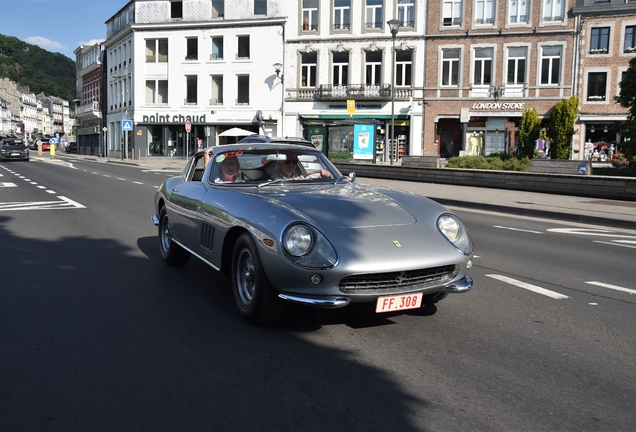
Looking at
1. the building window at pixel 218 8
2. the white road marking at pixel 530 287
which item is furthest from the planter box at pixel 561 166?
the building window at pixel 218 8

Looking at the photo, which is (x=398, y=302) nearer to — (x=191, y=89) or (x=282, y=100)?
(x=282, y=100)

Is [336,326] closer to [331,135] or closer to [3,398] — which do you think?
[3,398]

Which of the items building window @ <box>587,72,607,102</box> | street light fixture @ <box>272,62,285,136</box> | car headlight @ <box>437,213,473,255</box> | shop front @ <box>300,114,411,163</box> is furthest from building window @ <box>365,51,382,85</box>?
car headlight @ <box>437,213,473,255</box>

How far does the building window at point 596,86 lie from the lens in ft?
127

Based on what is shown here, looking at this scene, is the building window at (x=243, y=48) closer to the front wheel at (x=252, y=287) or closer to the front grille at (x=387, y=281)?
the front wheel at (x=252, y=287)

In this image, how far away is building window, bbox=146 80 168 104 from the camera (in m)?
51.4

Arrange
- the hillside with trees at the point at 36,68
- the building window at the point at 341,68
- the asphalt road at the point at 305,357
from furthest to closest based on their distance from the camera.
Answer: the hillside with trees at the point at 36,68 → the building window at the point at 341,68 → the asphalt road at the point at 305,357

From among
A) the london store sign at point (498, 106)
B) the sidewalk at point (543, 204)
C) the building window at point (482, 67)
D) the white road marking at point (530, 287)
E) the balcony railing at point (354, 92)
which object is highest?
the building window at point (482, 67)

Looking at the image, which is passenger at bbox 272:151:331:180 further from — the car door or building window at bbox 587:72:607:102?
building window at bbox 587:72:607:102

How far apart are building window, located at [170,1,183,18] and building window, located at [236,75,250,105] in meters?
7.68

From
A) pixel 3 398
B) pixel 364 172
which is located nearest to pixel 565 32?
pixel 364 172

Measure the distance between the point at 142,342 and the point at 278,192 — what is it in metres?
1.66

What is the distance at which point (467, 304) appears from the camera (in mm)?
5570

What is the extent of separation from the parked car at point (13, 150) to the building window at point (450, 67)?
29.7 m
